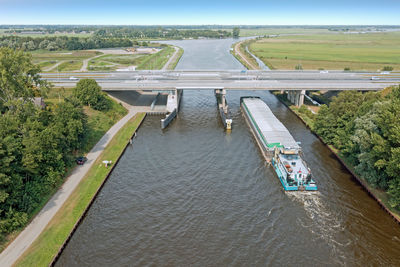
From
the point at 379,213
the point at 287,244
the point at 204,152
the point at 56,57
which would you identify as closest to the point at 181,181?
the point at 204,152

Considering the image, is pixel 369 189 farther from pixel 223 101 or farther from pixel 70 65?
pixel 70 65

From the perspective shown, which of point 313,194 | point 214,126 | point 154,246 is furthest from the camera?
point 214,126

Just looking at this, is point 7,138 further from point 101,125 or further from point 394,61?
point 394,61

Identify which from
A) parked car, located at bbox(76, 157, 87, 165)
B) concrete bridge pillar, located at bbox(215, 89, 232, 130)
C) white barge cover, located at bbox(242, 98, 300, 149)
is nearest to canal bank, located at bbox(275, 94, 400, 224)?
white barge cover, located at bbox(242, 98, 300, 149)

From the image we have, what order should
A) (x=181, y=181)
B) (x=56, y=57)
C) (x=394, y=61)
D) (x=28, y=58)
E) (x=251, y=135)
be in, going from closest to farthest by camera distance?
(x=181, y=181) < (x=28, y=58) < (x=251, y=135) < (x=394, y=61) < (x=56, y=57)

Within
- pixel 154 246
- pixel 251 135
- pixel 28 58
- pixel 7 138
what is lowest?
pixel 154 246

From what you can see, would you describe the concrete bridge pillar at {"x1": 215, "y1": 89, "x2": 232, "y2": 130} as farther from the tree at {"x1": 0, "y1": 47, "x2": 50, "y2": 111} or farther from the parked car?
the tree at {"x1": 0, "y1": 47, "x2": 50, "y2": 111}
